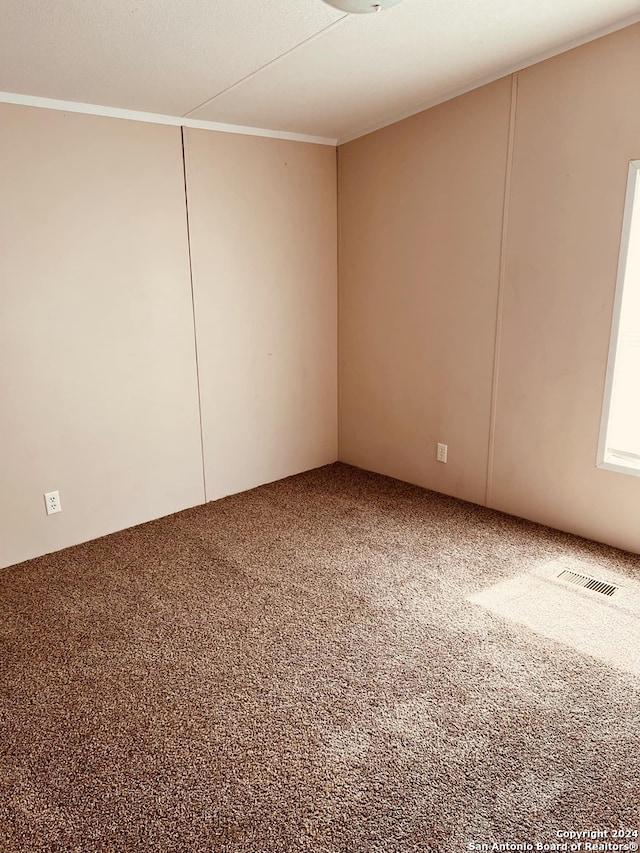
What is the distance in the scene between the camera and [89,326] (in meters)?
3.01

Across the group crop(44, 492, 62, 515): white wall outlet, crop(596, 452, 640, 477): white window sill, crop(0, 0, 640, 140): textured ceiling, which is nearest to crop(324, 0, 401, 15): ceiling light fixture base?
crop(0, 0, 640, 140): textured ceiling

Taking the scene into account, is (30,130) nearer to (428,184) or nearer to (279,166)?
(279,166)

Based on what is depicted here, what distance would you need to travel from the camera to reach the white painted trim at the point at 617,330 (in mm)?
2512

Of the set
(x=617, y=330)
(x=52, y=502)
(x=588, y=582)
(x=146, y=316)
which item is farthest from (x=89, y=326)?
(x=588, y=582)

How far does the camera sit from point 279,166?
12.0 ft

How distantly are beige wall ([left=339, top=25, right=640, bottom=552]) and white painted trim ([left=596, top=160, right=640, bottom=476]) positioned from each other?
0.10 feet

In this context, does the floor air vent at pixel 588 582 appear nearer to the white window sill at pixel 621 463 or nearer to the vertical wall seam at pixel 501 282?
the white window sill at pixel 621 463

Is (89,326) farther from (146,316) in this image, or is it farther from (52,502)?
(52,502)

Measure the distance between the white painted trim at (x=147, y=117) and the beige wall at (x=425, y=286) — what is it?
1.29ft

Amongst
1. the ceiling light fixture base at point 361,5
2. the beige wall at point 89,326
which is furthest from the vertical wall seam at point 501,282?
the beige wall at point 89,326

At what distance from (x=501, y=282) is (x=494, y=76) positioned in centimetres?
102

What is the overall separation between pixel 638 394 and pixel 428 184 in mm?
1678

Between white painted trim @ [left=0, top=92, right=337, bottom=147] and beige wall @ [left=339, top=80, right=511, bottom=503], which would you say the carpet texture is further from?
white painted trim @ [left=0, top=92, right=337, bottom=147]

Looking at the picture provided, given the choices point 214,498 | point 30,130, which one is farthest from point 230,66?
point 214,498
